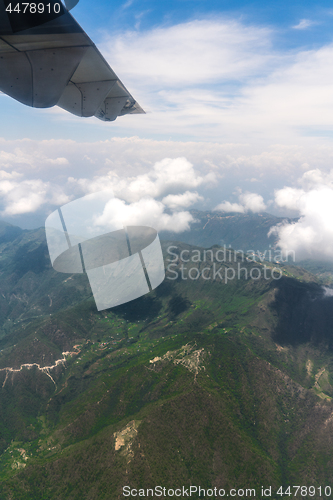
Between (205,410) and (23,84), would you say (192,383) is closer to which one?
(205,410)

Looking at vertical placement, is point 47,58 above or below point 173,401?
above

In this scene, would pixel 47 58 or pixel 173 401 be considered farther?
pixel 173 401

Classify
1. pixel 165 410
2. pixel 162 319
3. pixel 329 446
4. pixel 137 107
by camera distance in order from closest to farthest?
pixel 137 107 < pixel 329 446 < pixel 165 410 < pixel 162 319

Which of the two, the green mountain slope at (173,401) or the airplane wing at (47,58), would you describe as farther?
the green mountain slope at (173,401)

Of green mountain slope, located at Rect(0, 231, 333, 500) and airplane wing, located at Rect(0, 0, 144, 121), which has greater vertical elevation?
airplane wing, located at Rect(0, 0, 144, 121)

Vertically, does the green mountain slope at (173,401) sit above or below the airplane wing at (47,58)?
below

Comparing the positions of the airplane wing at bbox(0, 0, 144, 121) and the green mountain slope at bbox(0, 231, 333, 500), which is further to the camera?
the green mountain slope at bbox(0, 231, 333, 500)

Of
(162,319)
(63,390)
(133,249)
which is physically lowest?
(162,319)

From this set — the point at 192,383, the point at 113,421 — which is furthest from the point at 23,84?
→ the point at 113,421
